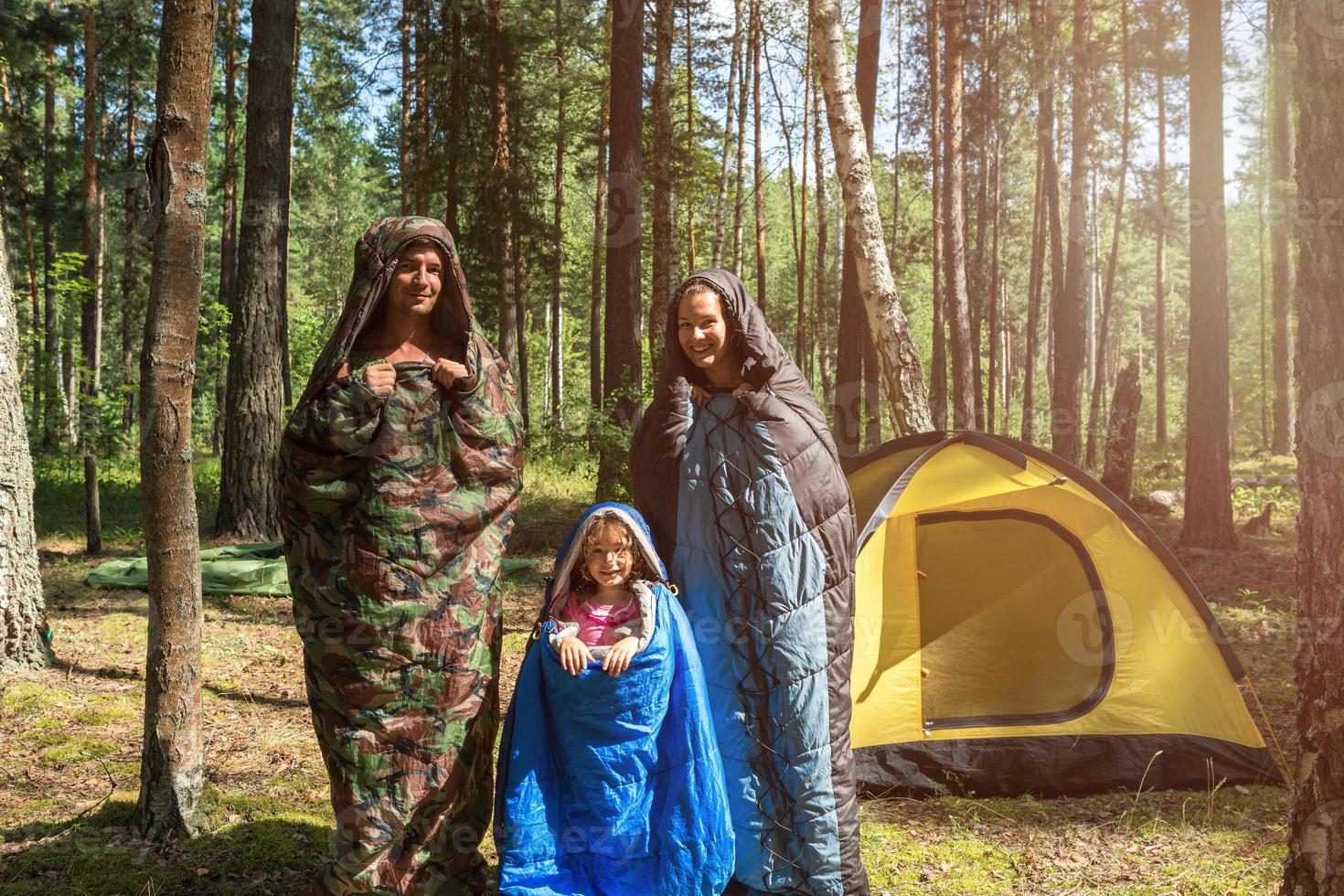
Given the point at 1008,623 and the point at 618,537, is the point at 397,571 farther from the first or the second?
the point at 1008,623

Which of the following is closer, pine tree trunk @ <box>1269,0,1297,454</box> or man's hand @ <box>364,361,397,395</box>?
man's hand @ <box>364,361,397,395</box>

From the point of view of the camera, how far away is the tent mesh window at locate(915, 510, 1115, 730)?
15.1ft

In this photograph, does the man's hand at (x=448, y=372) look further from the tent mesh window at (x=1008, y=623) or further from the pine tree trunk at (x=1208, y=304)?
the pine tree trunk at (x=1208, y=304)

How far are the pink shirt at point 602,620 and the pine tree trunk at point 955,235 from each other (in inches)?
465

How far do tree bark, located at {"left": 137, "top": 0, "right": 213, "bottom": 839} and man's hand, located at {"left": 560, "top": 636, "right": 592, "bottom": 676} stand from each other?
4.86 ft

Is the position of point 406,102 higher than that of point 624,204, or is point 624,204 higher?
point 406,102

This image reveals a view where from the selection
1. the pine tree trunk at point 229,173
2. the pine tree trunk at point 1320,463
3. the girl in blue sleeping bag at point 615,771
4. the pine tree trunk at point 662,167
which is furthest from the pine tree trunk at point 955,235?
the pine tree trunk at point 229,173

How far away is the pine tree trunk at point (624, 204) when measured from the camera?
9.87 meters

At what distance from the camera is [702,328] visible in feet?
10.2

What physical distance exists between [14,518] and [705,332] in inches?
146

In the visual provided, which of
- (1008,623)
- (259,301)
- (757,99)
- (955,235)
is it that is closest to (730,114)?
(757,99)

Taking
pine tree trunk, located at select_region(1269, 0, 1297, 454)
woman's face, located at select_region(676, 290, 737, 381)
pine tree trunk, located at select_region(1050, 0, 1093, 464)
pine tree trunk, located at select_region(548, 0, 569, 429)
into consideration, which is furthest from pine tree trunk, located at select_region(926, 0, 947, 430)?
woman's face, located at select_region(676, 290, 737, 381)

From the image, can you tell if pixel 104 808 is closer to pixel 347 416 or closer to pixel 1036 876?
pixel 347 416

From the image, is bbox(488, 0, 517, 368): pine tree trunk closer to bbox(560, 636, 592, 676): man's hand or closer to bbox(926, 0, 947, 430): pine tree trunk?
bbox(926, 0, 947, 430): pine tree trunk
